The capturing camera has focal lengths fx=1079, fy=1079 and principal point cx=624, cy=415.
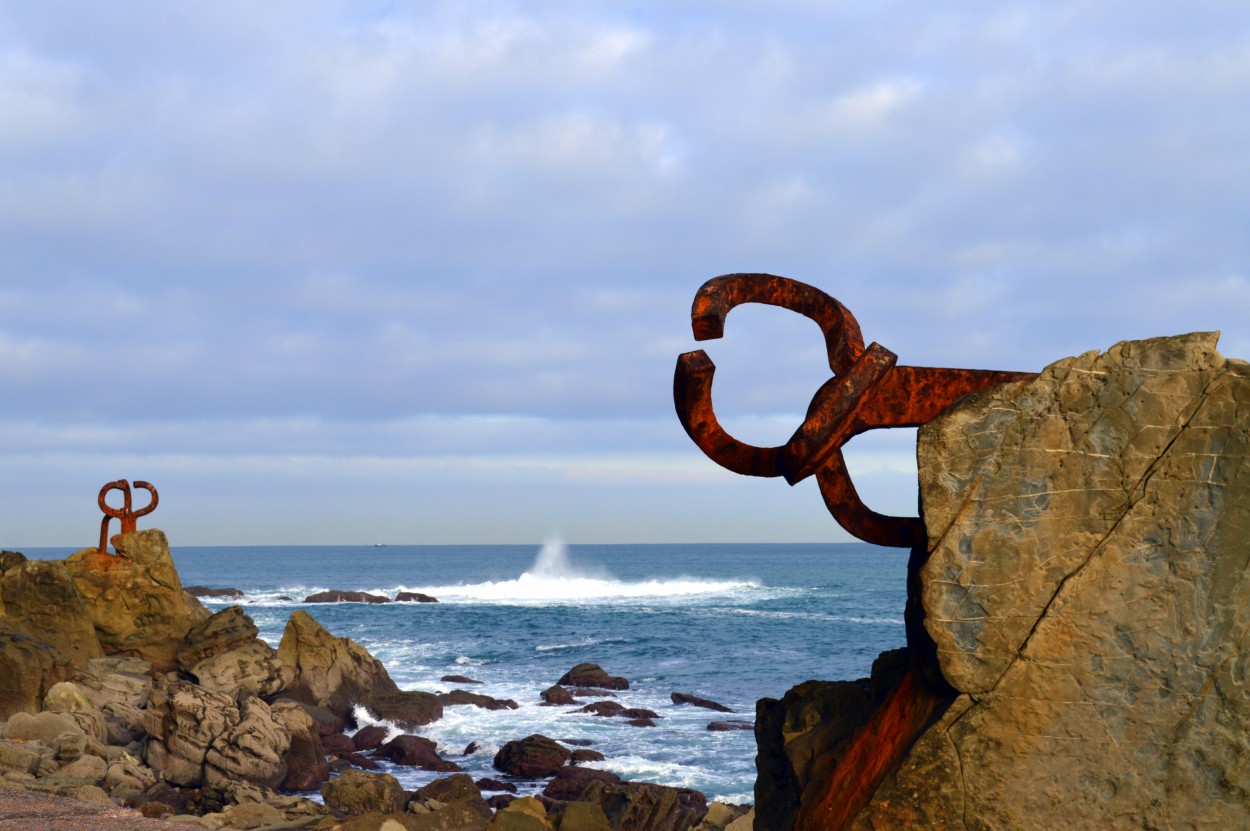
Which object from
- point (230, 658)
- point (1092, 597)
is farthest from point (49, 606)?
point (1092, 597)

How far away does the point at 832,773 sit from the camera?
3561 millimetres

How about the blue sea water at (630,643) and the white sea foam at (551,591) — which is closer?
the blue sea water at (630,643)

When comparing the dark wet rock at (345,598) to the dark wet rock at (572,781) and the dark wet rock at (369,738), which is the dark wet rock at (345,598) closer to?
the dark wet rock at (369,738)

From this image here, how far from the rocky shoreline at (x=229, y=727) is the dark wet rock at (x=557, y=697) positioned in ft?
0.21

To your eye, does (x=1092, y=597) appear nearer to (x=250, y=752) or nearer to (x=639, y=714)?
(x=250, y=752)

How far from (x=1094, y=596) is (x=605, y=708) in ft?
59.2

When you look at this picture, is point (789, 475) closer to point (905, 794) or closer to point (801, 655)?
point (905, 794)

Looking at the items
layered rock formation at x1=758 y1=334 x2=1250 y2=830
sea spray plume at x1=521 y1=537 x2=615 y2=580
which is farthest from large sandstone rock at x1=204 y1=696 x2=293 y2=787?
sea spray plume at x1=521 y1=537 x2=615 y2=580

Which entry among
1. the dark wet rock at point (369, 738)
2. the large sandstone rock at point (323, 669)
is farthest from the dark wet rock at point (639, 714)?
the dark wet rock at point (369, 738)

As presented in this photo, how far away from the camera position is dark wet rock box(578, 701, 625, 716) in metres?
20.1

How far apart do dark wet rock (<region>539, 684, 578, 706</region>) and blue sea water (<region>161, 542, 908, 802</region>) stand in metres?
0.33

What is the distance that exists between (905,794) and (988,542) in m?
0.78

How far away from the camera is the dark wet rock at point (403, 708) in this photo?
18.0 metres

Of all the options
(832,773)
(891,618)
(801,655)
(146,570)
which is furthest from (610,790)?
(891,618)
